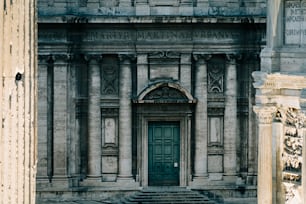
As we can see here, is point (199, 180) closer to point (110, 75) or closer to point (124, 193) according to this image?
point (124, 193)

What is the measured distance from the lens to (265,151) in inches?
1075

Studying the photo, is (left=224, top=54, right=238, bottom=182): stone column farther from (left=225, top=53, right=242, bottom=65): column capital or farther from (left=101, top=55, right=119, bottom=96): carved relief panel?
(left=101, top=55, right=119, bottom=96): carved relief panel

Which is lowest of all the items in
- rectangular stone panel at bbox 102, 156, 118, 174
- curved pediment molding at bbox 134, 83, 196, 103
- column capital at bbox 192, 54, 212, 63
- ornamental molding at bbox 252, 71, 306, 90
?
rectangular stone panel at bbox 102, 156, 118, 174

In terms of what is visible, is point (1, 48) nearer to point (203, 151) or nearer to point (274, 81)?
point (274, 81)

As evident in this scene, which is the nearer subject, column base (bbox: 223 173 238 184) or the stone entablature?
the stone entablature

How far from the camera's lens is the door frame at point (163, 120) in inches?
1709

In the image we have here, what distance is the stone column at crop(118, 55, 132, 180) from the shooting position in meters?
43.4

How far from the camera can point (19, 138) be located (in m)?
24.7

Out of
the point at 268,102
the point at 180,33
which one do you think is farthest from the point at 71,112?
the point at 268,102

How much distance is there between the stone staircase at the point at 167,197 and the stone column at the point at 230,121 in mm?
1330

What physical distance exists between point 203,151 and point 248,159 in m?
1.47

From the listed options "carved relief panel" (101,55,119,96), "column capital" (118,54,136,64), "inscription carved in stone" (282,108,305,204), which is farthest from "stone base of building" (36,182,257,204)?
"inscription carved in stone" (282,108,305,204)

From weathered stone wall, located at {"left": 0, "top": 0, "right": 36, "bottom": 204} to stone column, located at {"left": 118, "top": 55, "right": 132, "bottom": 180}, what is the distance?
60.0 feet

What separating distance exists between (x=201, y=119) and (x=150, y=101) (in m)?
1.77
